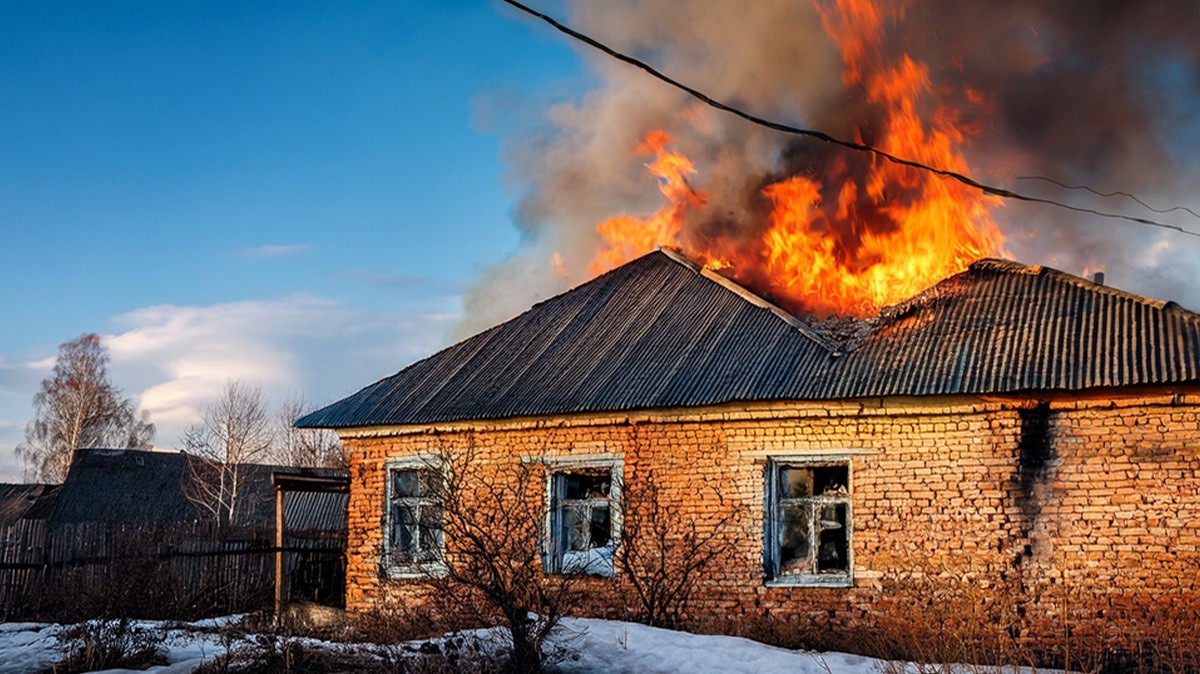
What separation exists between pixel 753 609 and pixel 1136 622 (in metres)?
3.95

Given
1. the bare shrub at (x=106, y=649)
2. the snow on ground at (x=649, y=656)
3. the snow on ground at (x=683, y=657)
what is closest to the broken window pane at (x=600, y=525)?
the snow on ground at (x=649, y=656)

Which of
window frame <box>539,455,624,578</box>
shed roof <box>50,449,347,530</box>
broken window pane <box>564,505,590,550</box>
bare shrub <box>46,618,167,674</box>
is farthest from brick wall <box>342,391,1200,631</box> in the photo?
shed roof <box>50,449,347,530</box>

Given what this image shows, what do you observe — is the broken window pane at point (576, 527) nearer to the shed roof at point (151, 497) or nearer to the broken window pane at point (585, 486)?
the broken window pane at point (585, 486)

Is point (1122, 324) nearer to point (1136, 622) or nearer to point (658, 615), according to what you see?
point (1136, 622)

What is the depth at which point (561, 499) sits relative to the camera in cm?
1328

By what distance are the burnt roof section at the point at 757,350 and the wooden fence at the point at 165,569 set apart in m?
3.58

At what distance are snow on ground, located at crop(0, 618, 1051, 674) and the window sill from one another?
Result: 85.6 inches

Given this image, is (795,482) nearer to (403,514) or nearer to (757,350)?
(757,350)

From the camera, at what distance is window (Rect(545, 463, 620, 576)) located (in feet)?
42.9

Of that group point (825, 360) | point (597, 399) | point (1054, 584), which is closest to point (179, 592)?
point (597, 399)

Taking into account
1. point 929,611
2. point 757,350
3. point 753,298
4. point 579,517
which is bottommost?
point 929,611

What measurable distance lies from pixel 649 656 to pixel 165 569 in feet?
33.9

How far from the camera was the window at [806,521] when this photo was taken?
A: 11.5 m

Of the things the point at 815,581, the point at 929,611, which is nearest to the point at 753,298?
the point at 815,581
